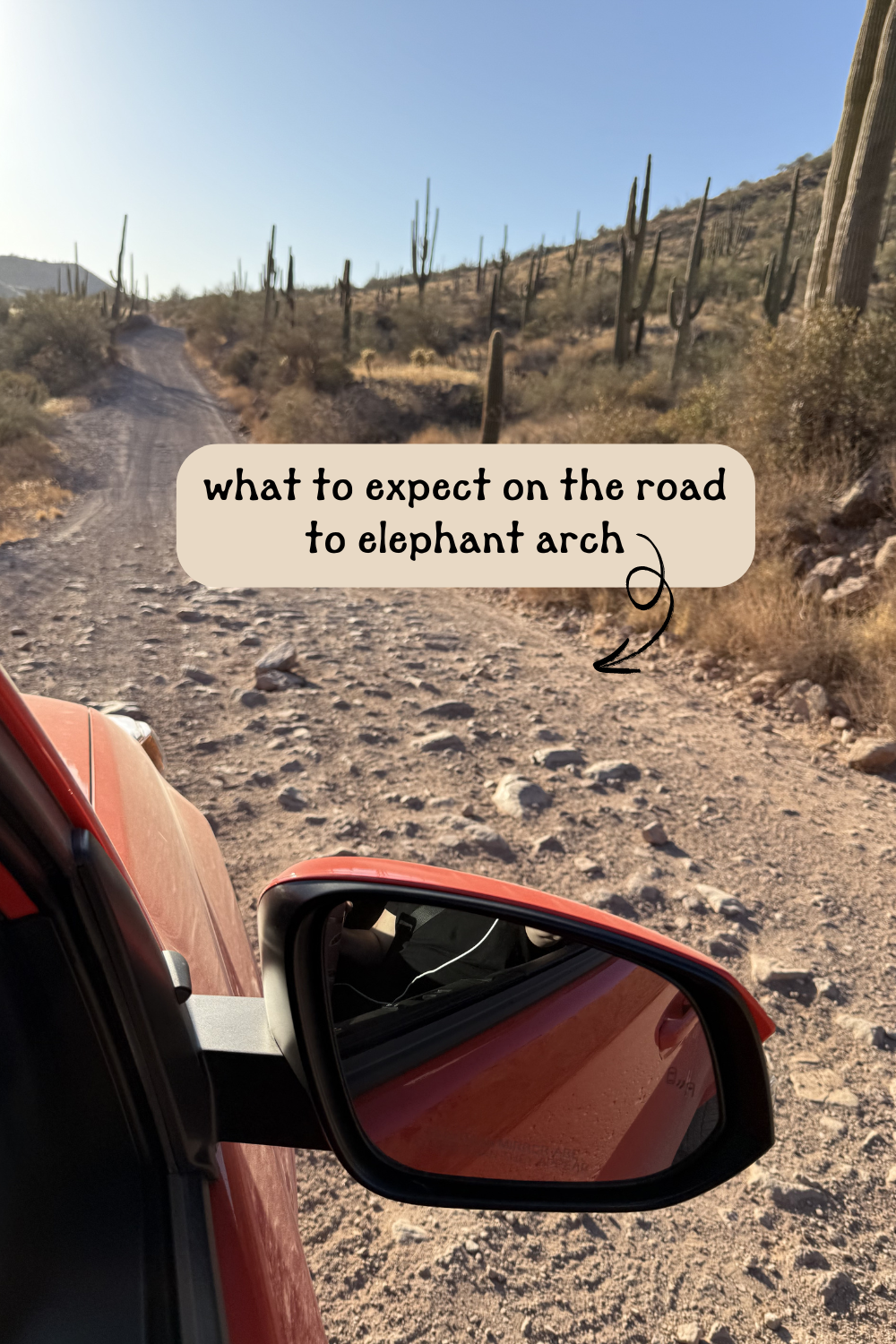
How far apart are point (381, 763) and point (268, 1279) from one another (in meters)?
3.61

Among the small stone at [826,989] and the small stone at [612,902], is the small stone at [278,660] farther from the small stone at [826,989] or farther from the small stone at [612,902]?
the small stone at [826,989]

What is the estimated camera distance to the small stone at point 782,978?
295cm

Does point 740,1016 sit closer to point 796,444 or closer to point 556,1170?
point 556,1170

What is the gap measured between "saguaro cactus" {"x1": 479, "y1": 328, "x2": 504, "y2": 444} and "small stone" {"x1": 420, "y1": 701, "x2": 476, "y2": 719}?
1181cm

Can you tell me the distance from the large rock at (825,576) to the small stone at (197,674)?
15.8 ft

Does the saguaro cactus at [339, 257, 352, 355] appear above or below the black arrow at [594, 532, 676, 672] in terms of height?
above

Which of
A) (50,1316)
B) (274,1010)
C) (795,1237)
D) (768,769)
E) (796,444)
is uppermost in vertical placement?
(796,444)

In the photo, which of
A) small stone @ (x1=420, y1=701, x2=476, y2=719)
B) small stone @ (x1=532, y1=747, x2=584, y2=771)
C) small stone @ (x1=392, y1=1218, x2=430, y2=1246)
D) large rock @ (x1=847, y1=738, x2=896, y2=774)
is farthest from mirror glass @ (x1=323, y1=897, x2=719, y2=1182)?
large rock @ (x1=847, y1=738, x2=896, y2=774)

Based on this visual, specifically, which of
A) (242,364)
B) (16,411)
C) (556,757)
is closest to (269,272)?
(242,364)

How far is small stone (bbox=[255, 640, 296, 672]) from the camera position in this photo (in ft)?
18.6

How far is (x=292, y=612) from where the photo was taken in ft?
24.9

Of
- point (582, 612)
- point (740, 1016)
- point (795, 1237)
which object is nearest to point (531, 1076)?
point (740, 1016)

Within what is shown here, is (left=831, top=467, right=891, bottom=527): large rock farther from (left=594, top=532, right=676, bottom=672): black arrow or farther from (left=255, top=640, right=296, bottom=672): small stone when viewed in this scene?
(left=255, top=640, right=296, bottom=672): small stone

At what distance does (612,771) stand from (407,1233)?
285cm
